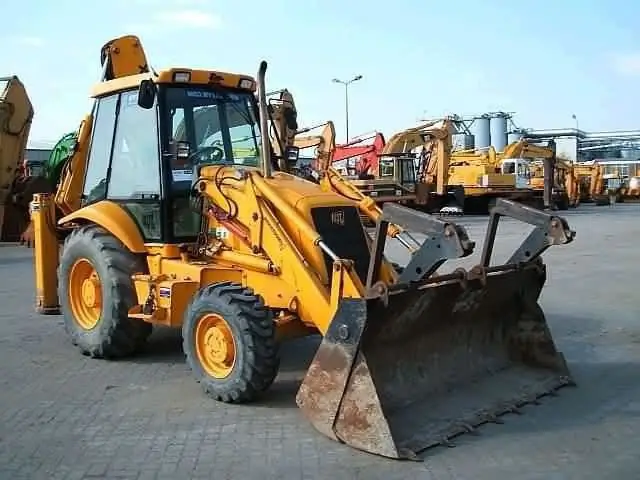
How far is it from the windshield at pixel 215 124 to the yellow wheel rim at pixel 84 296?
62.8 inches

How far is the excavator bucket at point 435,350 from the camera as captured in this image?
538cm

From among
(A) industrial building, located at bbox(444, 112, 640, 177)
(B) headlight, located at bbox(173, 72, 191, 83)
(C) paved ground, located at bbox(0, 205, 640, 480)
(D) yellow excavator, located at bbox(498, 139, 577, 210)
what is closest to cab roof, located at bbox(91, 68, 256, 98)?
(B) headlight, located at bbox(173, 72, 191, 83)

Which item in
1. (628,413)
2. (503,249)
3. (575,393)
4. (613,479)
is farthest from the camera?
(503,249)

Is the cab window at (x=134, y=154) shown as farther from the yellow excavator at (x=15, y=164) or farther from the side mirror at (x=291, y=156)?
the yellow excavator at (x=15, y=164)

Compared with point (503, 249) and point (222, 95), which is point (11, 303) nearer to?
point (222, 95)

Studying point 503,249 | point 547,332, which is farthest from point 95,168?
point 503,249

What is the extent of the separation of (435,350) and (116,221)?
3.25 meters

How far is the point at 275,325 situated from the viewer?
252 inches

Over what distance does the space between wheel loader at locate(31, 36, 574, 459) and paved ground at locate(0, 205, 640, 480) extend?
214 millimetres

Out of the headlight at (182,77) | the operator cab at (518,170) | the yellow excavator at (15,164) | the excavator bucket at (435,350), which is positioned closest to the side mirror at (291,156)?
the headlight at (182,77)

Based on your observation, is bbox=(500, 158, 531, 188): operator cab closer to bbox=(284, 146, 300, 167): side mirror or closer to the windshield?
bbox=(284, 146, 300, 167): side mirror

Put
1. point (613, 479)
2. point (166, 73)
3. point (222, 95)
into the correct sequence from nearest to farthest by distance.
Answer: point (613, 479) < point (166, 73) < point (222, 95)

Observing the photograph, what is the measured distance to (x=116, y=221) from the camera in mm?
7707

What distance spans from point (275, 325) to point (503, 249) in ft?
44.9
